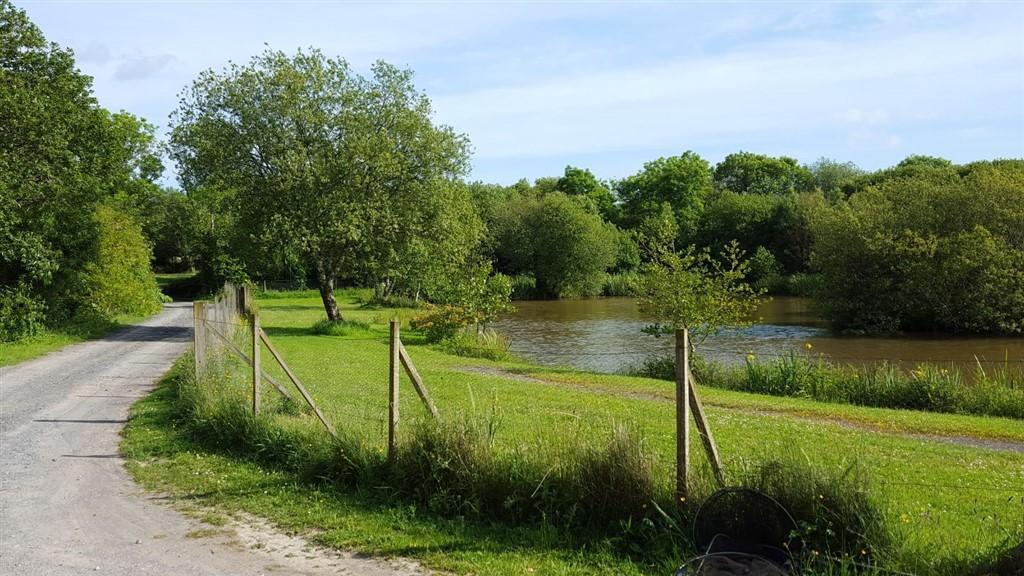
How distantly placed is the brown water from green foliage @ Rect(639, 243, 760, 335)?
0.96 metres

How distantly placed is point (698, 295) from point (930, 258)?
2094 cm

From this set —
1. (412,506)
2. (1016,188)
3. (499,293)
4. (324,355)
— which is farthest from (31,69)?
(1016,188)

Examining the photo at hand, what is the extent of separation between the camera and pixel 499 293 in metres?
31.6

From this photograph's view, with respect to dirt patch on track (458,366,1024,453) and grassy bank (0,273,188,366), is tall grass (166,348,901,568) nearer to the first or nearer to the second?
dirt patch on track (458,366,1024,453)

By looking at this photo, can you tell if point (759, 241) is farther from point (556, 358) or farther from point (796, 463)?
point (796, 463)

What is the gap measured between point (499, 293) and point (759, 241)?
54562mm

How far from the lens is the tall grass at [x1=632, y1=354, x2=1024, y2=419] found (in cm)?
1653

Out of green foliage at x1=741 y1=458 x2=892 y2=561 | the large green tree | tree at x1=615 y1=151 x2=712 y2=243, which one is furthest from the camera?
tree at x1=615 y1=151 x2=712 y2=243

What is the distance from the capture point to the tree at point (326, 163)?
28.8 metres

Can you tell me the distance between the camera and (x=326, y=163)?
29.1 m

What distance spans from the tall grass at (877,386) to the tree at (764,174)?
93.2m

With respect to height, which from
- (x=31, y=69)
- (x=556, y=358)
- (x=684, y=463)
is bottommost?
(x=556, y=358)

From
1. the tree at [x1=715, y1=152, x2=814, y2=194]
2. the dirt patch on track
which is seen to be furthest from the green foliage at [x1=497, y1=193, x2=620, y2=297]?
the dirt patch on track

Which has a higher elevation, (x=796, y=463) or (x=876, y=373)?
(x=796, y=463)
